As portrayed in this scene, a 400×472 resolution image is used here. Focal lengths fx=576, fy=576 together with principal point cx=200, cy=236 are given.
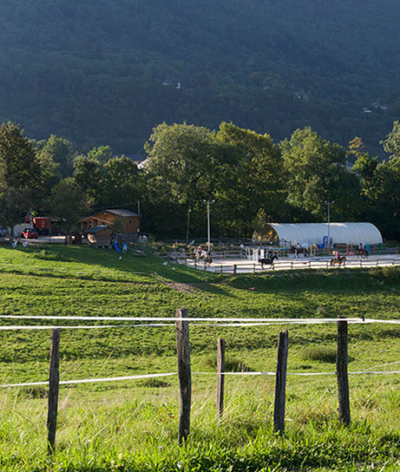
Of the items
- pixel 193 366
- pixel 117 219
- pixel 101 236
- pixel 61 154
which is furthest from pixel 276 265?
pixel 61 154

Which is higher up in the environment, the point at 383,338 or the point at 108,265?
the point at 108,265

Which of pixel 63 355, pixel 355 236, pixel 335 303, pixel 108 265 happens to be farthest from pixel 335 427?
pixel 355 236

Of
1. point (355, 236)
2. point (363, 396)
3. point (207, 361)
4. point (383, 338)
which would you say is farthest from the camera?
point (355, 236)

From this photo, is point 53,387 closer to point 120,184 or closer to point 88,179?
point 88,179

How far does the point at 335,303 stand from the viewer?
39094 mm

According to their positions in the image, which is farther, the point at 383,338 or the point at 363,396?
the point at 383,338

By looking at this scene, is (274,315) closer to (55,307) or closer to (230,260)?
(55,307)

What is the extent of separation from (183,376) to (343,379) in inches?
104

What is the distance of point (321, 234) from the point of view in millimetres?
64562

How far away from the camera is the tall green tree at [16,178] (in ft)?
171

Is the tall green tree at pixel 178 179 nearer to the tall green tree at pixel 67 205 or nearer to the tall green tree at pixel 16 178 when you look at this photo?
the tall green tree at pixel 67 205

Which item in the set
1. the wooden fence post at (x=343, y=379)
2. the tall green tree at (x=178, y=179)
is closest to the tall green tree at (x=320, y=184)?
the tall green tree at (x=178, y=179)

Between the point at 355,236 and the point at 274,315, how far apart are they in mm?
32573

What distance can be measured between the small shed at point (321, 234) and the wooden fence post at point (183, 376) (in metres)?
52.6
